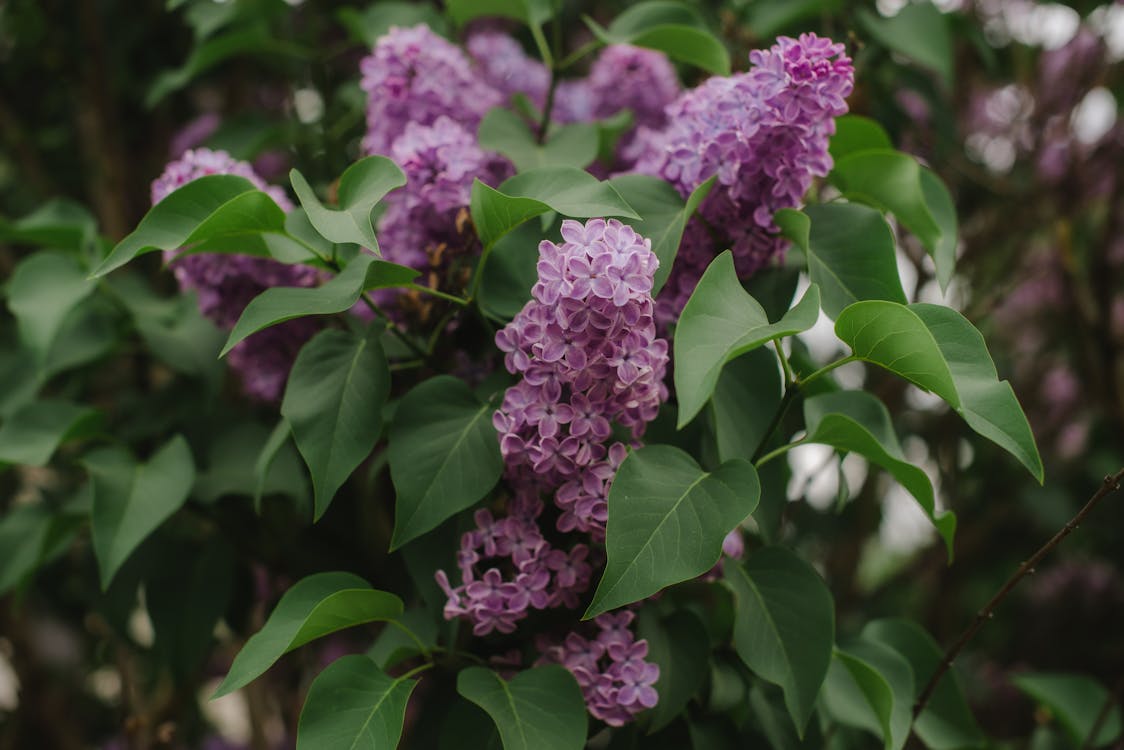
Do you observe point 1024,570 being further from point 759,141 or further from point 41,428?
point 41,428

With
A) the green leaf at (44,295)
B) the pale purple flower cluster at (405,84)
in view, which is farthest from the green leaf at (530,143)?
the green leaf at (44,295)

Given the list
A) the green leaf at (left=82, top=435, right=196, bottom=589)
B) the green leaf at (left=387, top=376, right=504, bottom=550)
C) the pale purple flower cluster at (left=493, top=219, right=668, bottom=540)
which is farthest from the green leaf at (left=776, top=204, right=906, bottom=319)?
the green leaf at (left=82, top=435, right=196, bottom=589)

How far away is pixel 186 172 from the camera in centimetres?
76

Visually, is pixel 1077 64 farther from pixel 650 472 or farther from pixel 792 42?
pixel 650 472

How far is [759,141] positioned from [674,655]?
1.12 feet

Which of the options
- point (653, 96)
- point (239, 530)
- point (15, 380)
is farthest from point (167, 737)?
point (653, 96)

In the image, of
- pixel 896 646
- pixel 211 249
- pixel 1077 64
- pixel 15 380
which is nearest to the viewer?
pixel 211 249

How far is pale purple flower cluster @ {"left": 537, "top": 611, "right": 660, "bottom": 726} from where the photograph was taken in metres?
0.62

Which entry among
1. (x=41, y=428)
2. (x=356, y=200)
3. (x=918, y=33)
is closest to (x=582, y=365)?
(x=356, y=200)

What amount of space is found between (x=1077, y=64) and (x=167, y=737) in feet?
5.52

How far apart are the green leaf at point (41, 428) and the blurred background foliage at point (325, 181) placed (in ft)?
0.20

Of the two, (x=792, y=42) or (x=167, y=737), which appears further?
(x=167, y=737)

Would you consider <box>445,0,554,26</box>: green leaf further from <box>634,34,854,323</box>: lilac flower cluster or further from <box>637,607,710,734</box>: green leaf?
<box>637,607,710,734</box>: green leaf

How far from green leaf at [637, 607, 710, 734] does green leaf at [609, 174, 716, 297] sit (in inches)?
8.6
